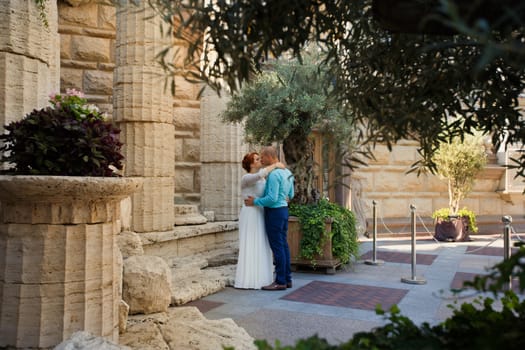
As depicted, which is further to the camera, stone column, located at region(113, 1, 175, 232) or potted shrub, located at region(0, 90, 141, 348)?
stone column, located at region(113, 1, 175, 232)

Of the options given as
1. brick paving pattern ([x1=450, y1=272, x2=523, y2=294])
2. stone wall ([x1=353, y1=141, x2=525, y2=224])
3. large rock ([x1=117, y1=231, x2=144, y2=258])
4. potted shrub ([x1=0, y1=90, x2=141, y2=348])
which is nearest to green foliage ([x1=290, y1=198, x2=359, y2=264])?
brick paving pattern ([x1=450, y1=272, x2=523, y2=294])

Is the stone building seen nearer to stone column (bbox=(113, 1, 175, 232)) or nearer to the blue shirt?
stone column (bbox=(113, 1, 175, 232))

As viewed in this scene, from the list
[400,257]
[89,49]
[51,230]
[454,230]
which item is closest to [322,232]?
[400,257]

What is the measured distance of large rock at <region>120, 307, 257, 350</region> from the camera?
396 centimetres

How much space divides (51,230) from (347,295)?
3779 mm

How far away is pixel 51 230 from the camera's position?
338 centimetres

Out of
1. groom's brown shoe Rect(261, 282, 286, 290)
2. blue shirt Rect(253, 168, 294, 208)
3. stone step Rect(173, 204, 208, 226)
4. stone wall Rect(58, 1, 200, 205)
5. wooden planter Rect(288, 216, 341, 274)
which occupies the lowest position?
groom's brown shoe Rect(261, 282, 286, 290)

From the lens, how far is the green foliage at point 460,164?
1210 centimetres

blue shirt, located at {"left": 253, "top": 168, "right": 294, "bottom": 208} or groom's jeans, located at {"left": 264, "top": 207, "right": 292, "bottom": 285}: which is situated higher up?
blue shirt, located at {"left": 253, "top": 168, "right": 294, "bottom": 208}

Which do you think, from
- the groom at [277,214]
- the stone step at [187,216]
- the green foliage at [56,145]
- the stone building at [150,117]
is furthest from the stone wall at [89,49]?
the green foliage at [56,145]

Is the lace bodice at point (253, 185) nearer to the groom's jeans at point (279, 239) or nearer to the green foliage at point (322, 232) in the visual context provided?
the groom's jeans at point (279, 239)

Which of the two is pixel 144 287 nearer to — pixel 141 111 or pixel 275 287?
pixel 275 287

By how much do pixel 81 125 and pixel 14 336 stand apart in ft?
5.03

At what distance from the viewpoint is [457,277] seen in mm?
7199
